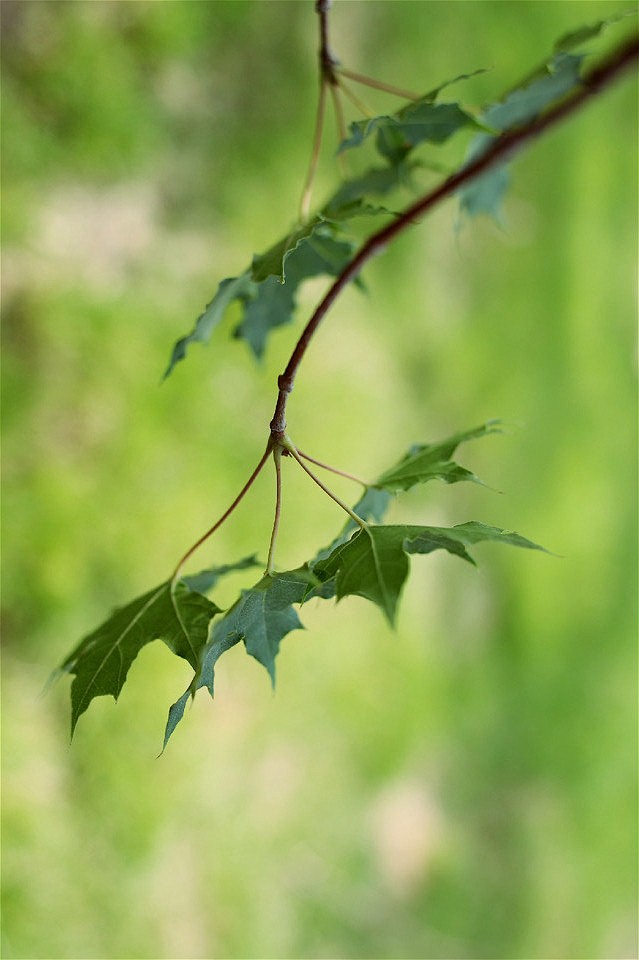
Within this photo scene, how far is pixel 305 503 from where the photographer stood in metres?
1.96

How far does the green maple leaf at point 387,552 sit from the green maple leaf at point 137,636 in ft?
0.33

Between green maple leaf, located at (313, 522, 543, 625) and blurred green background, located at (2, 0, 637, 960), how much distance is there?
3.62 feet

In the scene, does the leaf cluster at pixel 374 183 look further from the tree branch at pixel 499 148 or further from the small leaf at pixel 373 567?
the small leaf at pixel 373 567

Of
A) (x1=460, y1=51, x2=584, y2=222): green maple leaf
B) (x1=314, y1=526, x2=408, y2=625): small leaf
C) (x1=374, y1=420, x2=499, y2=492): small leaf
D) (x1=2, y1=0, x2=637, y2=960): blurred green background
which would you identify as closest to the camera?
(x1=314, y1=526, x2=408, y2=625): small leaf

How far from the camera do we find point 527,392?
7.66 feet

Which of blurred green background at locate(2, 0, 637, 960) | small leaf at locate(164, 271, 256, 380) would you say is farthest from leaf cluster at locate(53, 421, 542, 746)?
blurred green background at locate(2, 0, 637, 960)

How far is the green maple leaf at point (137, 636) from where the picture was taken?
0.64 metres

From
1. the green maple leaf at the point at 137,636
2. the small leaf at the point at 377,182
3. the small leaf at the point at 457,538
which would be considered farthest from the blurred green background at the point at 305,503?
the small leaf at the point at 457,538

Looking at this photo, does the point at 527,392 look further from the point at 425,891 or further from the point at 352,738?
the point at 425,891

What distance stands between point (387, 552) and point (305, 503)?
4.53 ft

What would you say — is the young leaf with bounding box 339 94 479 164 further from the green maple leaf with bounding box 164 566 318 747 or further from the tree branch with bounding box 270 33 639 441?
the green maple leaf with bounding box 164 566 318 747

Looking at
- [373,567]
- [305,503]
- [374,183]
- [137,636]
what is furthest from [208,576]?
[305,503]

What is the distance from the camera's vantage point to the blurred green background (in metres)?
1.64

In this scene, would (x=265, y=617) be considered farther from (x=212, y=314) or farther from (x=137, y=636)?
(x=212, y=314)
